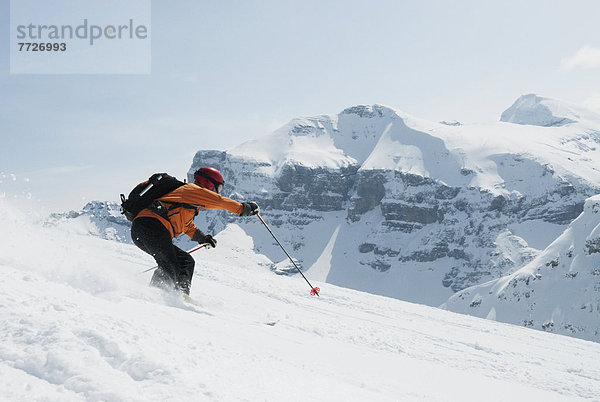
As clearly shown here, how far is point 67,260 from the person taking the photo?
216 inches

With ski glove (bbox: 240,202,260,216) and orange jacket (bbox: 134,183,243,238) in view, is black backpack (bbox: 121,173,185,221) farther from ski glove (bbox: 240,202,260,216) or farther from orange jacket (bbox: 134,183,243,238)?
ski glove (bbox: 240,202,260,216)

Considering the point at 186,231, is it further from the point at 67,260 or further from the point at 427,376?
the point at 427,376

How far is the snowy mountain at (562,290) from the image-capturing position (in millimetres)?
103938

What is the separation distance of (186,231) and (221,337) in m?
2.64

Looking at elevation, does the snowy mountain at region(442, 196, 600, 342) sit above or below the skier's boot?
below

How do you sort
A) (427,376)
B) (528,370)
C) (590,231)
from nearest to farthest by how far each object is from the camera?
(427,376) < (528,370) < (590,231)

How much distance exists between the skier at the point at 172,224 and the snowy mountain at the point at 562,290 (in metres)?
113

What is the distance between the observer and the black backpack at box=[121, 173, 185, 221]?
589cm

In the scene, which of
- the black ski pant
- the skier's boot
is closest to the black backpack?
the black ski pant

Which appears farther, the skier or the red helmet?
the red helmet

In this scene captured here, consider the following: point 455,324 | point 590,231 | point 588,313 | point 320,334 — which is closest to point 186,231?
point 320,334

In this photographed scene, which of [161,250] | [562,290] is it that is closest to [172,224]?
[161,250]

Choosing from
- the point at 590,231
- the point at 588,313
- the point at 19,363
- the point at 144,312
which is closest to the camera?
the point at 19,363

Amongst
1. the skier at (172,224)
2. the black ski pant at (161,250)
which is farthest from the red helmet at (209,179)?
the black ski pant at (161,250)
